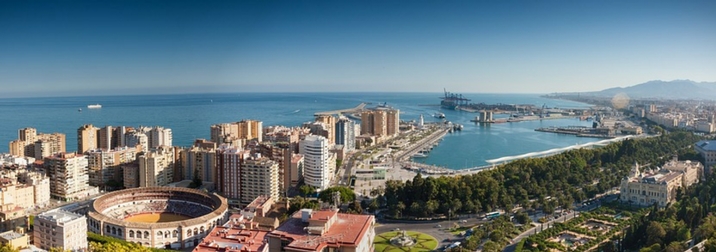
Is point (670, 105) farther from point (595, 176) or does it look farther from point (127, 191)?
point (127, 191)

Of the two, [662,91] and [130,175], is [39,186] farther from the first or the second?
[662,91]

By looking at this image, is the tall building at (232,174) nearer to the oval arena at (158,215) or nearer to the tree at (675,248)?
the oval arena at (158,215)

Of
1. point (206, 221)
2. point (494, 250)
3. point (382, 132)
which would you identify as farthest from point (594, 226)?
point (382, 132)

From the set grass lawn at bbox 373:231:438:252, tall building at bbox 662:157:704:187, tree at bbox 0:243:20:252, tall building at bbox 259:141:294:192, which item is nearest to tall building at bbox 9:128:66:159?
tall building at bbox 259:141:294:192

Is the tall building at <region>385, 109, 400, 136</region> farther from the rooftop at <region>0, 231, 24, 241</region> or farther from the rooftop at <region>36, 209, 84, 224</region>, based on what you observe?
the rooftop at <region>0, 231, 24, 241</region>

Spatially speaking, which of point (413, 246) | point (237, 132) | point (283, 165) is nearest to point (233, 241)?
point (413, 246)
